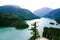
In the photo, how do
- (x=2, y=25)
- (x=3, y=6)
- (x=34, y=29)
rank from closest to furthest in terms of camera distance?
(x=34, y=29)
(x=2, y=25)
(x=3, y=6)

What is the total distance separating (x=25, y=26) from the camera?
78.7ft

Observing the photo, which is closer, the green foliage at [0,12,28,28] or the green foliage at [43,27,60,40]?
A: the green foliage at [43,27,60,40]

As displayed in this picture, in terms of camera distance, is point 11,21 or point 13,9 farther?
point 13,9

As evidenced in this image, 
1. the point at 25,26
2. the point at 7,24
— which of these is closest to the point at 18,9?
the point at 7,24

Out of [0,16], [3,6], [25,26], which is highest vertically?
[3,6]

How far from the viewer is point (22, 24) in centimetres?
2427

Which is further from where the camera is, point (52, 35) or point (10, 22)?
point (10, 22)

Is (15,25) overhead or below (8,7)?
below

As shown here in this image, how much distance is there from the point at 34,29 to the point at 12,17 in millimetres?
20632

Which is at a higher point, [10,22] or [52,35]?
[52,35]

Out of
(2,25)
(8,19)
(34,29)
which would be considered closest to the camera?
(34,29)

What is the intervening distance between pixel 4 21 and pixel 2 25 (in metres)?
1.42

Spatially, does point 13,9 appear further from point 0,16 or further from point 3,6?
point 0,16

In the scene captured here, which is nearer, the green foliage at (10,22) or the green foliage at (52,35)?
the green foliage at (52,35)
